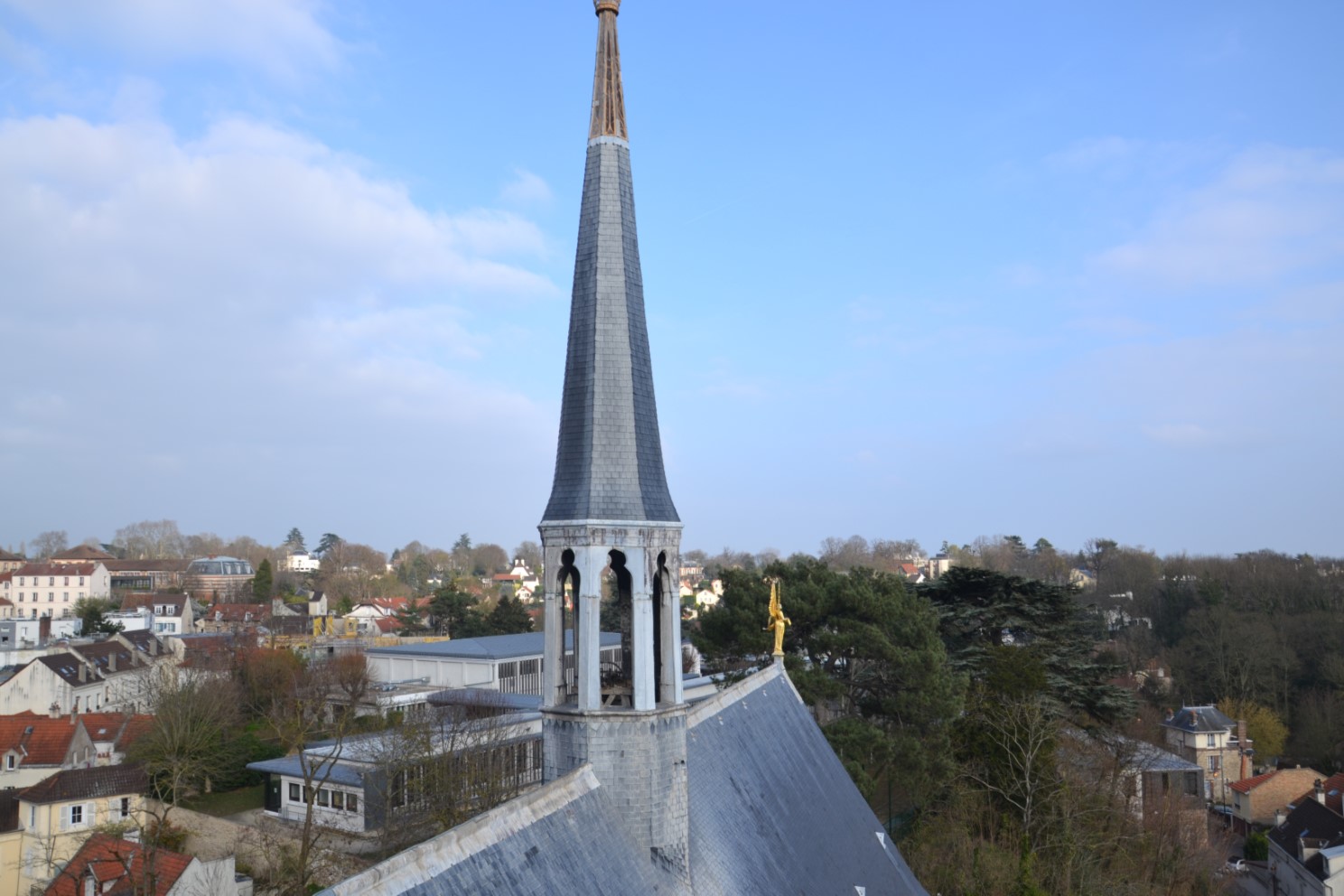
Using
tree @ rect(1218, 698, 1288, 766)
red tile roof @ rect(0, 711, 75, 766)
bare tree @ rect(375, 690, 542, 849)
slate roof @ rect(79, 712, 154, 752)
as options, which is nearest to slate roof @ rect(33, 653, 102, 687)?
red tile roof @ rect(0, 711, 75, 766)

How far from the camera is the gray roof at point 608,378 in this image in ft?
41.9

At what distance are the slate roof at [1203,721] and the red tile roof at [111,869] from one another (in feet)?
182

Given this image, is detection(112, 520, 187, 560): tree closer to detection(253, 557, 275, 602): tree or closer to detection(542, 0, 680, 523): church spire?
detection(253, 557, 275, 602): tree

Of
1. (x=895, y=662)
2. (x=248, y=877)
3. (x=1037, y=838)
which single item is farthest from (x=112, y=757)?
(x=1037, y=838)

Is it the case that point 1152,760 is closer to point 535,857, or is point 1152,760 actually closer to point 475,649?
point 475,649

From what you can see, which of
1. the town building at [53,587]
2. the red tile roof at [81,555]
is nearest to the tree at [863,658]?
the town building at [53,587]

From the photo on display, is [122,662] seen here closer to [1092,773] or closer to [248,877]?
[248,877]

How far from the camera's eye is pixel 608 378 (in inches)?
516

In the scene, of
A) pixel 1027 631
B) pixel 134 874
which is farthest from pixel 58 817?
pixel 1027 631

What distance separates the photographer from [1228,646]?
218 ft

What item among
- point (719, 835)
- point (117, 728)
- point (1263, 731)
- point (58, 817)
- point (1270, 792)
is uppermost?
point (719, 835)

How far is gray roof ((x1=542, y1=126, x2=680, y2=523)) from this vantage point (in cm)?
1276

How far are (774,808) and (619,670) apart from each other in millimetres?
4067

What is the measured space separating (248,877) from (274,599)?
85.3 metres
